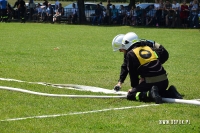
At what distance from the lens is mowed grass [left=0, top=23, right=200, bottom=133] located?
7.46 m

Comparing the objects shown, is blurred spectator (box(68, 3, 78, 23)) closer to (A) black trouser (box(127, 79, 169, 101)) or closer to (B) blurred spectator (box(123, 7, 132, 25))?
(B) blurred spectator (box(123, 7, 132, 25))

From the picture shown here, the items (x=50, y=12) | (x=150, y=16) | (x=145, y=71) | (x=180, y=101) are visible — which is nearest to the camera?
(x=180, y=101)

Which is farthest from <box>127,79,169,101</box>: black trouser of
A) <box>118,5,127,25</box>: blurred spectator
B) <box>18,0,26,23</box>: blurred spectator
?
<box>18,0,26,23</box>: blurred spectator

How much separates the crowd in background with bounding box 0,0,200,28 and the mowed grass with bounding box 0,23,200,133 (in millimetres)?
9851

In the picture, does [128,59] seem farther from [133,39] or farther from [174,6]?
[174,6]

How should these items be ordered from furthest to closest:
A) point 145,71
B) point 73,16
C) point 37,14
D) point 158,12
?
point 37,14
point 73,16
point 158,12
point 145,71

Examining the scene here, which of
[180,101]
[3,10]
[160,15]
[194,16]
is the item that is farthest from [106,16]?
[180,101]

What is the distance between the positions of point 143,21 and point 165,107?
2742cm

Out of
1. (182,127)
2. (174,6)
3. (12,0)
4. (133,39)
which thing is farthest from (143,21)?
(12,0)

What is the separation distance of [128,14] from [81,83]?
82.0 ft

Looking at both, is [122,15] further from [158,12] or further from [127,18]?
[158,12]

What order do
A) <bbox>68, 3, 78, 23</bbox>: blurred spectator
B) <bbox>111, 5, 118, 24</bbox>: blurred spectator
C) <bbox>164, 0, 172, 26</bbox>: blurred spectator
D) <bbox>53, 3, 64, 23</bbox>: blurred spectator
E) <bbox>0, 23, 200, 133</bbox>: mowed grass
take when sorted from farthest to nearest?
1. <bbox>53, 3, 64, 23</bbox>: blurred spectator
2. <bbox>68, 3, 78, 23</bbox>: blurred spectator
3. <bbox>111, 5, 118, 24</bbox>: blurred spectator
4. <bbox>164, 0, 172, 26</bbox>: blurred spectator
5. <bbox>0, 23, 200, 133</bbox>: mowed grass

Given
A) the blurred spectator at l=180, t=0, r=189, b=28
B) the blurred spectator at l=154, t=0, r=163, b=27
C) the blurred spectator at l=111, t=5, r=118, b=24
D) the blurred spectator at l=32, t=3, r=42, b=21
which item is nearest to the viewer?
the blurred spectator at l=180, t=0, r=189, b=28

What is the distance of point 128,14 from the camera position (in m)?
36.4
